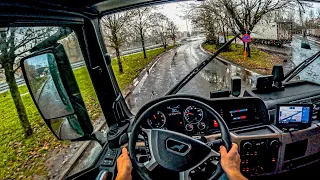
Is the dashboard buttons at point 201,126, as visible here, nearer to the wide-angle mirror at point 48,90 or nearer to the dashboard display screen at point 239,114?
the dashboard display screen at point 239,114

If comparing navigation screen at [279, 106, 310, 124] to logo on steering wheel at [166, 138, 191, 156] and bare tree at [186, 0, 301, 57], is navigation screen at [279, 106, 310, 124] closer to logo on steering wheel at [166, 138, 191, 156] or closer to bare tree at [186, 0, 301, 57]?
bare tree at [186, 0, 301, 57]

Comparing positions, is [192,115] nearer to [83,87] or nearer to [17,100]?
[83,87]

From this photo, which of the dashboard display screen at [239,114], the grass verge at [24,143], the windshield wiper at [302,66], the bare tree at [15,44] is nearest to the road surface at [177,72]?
the grass verge at [24,143]

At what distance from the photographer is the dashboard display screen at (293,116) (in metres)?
2.12

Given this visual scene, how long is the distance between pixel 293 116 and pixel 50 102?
2386mm

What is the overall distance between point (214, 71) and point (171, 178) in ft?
12.2

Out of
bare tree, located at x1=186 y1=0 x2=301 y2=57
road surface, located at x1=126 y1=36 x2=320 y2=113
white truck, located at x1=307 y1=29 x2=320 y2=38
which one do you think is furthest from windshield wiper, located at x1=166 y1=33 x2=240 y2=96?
road surface, located at x1=126 y1=36 x2=320 y2=113

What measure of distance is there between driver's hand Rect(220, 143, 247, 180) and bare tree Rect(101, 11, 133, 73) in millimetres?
2162

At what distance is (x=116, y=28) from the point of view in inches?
119

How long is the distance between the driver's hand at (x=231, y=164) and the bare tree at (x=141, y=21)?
2.22m

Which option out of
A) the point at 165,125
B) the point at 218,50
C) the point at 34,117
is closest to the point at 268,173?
the point at 165,125

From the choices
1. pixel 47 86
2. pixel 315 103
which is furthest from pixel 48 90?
pixel 315 103

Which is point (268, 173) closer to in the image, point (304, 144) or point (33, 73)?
point (304, 144)

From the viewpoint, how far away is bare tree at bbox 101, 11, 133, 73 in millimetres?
2768
